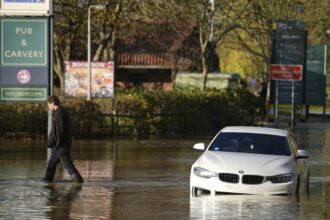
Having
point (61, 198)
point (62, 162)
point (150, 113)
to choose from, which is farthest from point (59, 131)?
point (150, 113)

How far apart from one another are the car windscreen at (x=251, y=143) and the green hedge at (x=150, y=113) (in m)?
16.1

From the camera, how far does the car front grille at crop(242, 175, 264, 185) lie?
669 inches

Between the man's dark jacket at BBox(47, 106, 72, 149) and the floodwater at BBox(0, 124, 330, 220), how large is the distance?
787 millimetres

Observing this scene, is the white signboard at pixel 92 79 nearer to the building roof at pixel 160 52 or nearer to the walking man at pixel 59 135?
the building roof at pixel 160 52

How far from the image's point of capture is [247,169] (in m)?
17.0

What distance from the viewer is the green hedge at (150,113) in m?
34.0

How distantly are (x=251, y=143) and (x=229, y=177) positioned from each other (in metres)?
1.82

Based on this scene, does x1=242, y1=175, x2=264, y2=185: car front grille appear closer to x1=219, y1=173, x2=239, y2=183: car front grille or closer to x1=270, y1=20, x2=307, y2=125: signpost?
x1=219, y1=173, x2=239, y2=183: car front grille

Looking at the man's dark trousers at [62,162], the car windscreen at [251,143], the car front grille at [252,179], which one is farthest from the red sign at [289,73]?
the car front grille at [252,179]

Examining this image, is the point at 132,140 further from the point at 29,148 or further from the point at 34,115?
the point at 29,148

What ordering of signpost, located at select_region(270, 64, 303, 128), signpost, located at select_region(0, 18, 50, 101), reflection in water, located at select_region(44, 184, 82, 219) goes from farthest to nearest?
signpost, located at select_region(270, 64, 303, 128) → signpost, located at select_region(0, 18, 50, 101) → reflection in water, located at select_region(44, 184, 82, 219)

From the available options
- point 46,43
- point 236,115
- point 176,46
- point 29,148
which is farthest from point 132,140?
point 176,46

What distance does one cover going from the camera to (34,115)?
111 feet

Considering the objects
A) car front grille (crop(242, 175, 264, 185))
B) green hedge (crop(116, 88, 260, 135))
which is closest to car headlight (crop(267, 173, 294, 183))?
car front grille (crop(242, 175, 264, 185))
